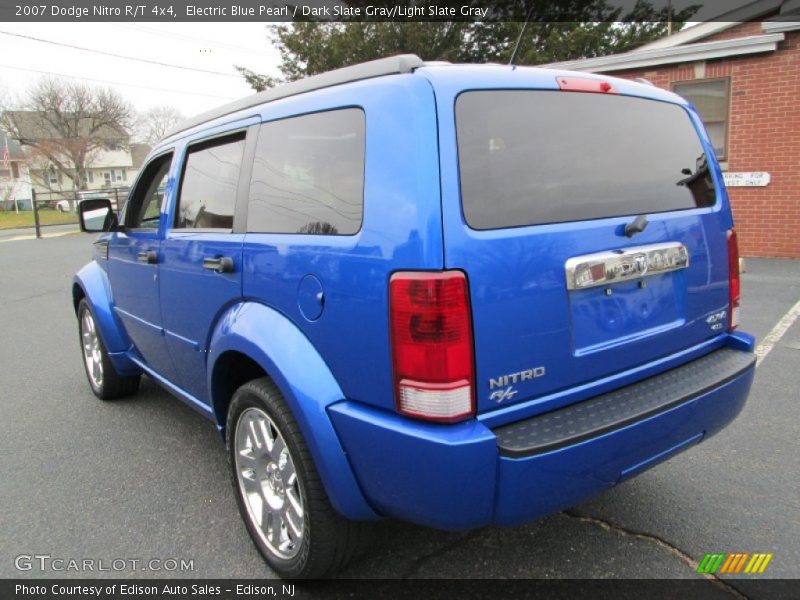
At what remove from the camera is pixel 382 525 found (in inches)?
97.5

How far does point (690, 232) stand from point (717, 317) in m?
0.46

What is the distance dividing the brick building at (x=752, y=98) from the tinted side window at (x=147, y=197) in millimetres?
8934

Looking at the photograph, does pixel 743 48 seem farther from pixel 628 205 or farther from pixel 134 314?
pixel 134 314

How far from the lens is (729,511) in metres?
2.74

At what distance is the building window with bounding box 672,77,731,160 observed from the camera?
10.1 m

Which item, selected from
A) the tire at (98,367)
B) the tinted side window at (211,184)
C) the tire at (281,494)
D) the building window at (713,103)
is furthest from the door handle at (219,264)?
the building window at (713,103)

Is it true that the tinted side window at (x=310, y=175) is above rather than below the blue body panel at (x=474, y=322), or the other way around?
above

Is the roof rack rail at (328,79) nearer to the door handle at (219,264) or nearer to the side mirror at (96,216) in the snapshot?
the door handle at (219,264)

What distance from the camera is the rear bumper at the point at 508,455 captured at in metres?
1.74

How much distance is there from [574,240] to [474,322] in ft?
1.63

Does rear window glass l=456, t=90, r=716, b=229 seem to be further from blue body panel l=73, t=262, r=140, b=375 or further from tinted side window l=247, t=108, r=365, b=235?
blue body panel l=73, t=262, r=140, b=375

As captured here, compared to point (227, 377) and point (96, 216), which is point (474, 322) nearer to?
point (227, 377)

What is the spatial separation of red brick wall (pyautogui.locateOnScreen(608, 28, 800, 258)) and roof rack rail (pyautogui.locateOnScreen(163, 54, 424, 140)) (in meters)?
9.77

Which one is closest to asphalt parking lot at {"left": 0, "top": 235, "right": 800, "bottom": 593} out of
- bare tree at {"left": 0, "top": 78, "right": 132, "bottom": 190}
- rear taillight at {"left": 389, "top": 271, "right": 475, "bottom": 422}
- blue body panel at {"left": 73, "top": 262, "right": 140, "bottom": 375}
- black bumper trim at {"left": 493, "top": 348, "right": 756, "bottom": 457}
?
blue body panel at {"left": 73, "top": 262, "right": 140, "bottom": 375}
